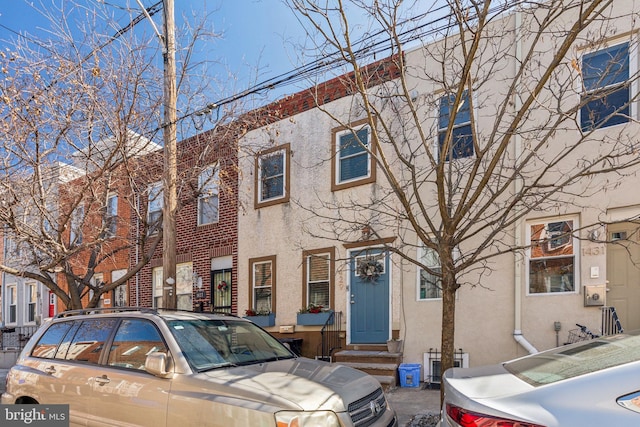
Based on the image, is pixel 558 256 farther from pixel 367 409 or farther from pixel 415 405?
pixel 367 409

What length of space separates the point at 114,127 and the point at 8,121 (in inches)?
76.6

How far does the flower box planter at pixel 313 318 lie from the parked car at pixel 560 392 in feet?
24.0

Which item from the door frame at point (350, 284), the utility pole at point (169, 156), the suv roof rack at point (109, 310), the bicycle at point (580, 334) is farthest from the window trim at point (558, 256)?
the utility pole at point (169, 156)

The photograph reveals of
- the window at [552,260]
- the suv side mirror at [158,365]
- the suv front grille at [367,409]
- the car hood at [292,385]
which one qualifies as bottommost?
the suv front grille at [367,409]

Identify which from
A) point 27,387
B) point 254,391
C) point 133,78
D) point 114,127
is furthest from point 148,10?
point 254,391

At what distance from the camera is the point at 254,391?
A: 3.55m

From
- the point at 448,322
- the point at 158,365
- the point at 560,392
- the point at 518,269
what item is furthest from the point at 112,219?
the point at 560,392

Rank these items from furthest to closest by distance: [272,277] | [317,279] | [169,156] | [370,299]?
[272,277] → [317,279] → [370,299] → [169,156]

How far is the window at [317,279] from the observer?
34.9 ft

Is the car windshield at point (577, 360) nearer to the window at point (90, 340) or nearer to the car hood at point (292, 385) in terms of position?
the car hood at point (292, 385)

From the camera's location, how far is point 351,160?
10.6 m

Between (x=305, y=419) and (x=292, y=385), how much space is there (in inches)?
15.9

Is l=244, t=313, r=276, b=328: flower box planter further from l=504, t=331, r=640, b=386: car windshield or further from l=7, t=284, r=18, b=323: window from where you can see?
l=7, t=284, r=18, b=323: window

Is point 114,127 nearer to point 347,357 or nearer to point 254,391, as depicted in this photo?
point 347,357
